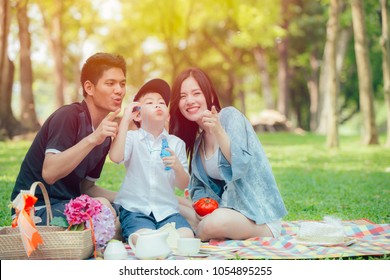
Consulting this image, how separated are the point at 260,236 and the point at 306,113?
23.7m

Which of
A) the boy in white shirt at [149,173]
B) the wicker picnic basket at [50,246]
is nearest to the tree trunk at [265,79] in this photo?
the boy in white shirt at [149,173]

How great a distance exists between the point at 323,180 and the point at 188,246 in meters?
3.85

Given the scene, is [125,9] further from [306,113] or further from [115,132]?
[115,132]

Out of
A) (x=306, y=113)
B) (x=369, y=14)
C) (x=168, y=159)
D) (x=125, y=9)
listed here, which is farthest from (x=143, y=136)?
(x=306, y=113)

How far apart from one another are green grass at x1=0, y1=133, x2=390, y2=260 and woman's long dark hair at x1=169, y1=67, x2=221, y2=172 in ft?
4.04

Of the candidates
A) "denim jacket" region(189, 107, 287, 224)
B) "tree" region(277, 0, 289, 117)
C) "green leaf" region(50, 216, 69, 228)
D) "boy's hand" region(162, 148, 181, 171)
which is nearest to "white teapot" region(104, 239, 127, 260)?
"green leaf" region(50, 216, 69, 228)

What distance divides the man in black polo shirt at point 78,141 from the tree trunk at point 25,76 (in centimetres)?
844

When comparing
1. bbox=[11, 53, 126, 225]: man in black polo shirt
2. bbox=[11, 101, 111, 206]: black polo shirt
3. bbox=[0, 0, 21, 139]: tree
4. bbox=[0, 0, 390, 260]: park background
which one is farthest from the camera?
bbox=[0, 0, 21, 139]: tree

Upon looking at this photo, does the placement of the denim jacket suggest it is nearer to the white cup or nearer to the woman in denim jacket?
the woman in denim jacket

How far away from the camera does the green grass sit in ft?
15.6

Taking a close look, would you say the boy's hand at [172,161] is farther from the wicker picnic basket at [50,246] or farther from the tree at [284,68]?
the tree at [284,68]

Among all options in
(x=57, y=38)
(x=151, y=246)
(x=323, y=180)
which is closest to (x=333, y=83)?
(x=323, y=180)

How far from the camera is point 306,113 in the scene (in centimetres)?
2672

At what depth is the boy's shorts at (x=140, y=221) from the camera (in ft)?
10.7
